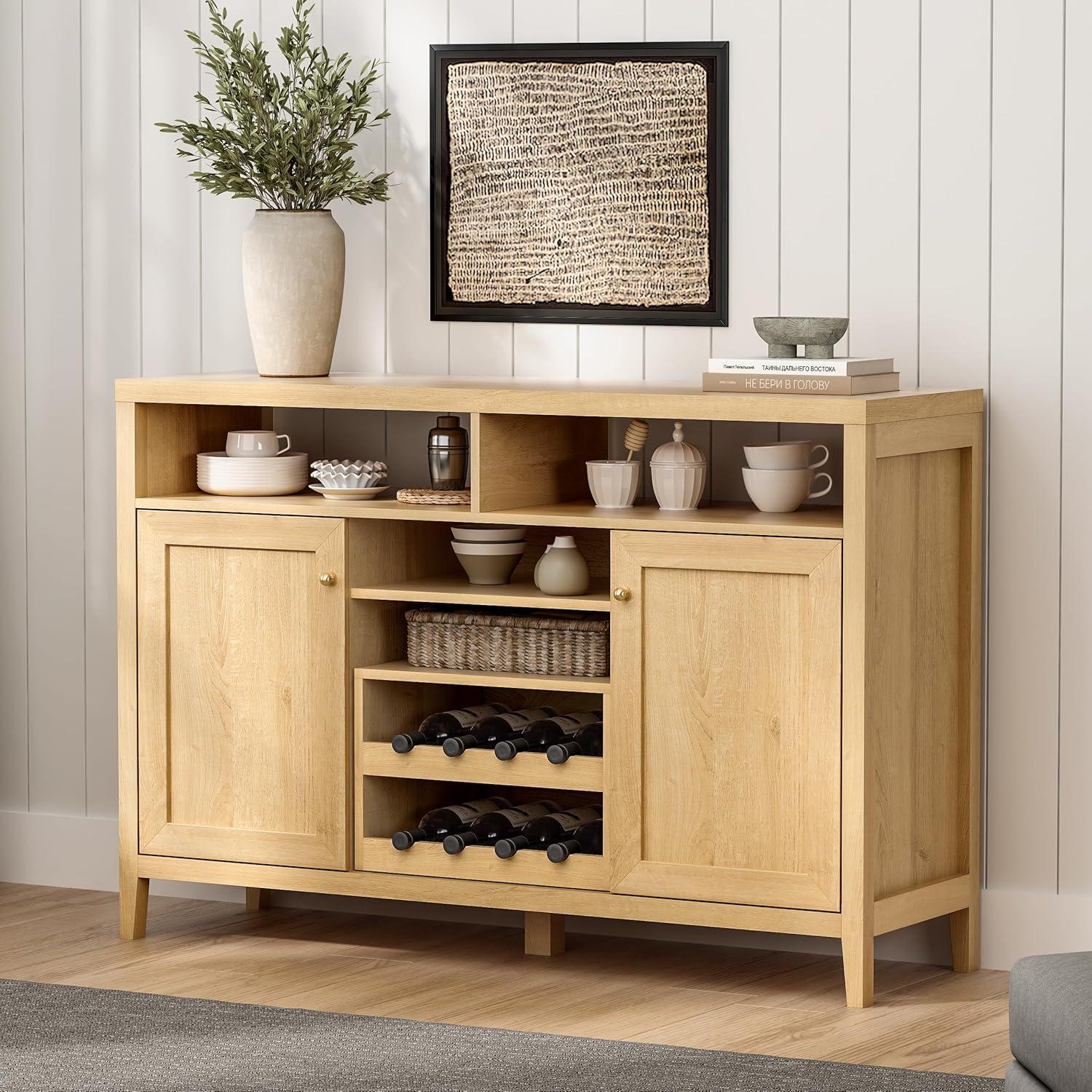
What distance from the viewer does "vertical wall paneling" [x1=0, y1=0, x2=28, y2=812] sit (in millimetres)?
4230

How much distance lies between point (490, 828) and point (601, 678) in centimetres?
36

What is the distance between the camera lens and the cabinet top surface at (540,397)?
325 cm

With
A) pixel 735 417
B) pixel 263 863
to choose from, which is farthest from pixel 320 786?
pixel 735 417

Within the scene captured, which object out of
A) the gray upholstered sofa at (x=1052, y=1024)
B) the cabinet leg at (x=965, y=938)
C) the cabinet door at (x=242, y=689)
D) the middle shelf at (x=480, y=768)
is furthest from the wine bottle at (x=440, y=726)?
the gray upholstered sofa at (x=1052, y=1024)

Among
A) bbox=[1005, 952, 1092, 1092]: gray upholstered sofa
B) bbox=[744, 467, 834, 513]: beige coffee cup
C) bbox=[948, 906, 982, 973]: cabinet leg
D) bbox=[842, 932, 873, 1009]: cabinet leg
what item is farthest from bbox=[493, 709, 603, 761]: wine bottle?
bbox=[1005, 952, 1092, 1092]: gray upholstered sofa

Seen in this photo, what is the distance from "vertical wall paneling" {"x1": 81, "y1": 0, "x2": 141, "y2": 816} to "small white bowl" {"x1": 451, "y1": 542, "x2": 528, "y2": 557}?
3.17ft

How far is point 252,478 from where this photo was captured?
148 inches

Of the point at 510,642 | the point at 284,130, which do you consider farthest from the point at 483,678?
the point at 284,130

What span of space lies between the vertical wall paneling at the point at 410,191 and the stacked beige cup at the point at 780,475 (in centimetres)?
82

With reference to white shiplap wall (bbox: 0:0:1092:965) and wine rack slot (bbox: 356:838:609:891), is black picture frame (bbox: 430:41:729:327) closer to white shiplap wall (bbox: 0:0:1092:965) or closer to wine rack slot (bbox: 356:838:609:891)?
white shiplap wall (bbox: 0:0:1092:965)

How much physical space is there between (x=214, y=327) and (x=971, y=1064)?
2.16 meters

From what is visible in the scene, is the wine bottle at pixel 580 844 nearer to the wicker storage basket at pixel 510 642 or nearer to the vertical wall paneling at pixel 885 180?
the wicker storage basket at pixel 510 642

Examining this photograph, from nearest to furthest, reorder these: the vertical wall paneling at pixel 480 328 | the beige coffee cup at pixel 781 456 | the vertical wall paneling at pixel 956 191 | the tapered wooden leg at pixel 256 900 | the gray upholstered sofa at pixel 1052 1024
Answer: the gray upholstered sofa at pixel 1052 1024 → the beige coffee cup at pixel 781 456 → the vertical wall paneling at pixel 956 191 → the vertical wall paneling at pixel 480 328 → the tapered wooden leg at pixel 256 900

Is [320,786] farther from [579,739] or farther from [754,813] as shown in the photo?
[754,813]
